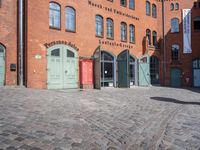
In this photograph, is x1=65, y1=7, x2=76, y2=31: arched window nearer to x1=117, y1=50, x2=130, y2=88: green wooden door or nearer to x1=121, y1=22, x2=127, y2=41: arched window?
x1=117, y1=50, x2=130, y2=88: green wooden door

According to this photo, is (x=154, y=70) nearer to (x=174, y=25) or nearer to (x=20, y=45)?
(x=174, y=25)

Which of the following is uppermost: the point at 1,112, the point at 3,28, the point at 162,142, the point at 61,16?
the point at 61,16

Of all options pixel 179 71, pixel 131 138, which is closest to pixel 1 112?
pixel 131 138

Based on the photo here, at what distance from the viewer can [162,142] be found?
683 cm

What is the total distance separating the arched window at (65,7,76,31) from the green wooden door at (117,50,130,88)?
18.9ft

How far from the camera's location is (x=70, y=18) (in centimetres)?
1919

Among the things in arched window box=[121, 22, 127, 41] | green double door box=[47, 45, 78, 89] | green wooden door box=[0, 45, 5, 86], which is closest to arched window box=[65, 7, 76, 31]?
green double door box=[47, 45, 78, 89]

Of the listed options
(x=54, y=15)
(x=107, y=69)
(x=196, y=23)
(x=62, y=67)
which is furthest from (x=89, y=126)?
(x=196, y=23)

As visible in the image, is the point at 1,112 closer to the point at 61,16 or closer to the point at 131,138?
the point at 131,138

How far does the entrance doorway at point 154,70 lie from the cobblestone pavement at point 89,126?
17700mm

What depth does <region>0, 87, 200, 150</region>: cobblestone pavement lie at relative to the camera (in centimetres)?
626

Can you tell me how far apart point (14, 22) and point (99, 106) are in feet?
27.1

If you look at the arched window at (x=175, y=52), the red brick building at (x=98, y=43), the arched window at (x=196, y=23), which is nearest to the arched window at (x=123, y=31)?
the red brick building at (x=98, y=43)

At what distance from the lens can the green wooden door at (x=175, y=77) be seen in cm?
2994
